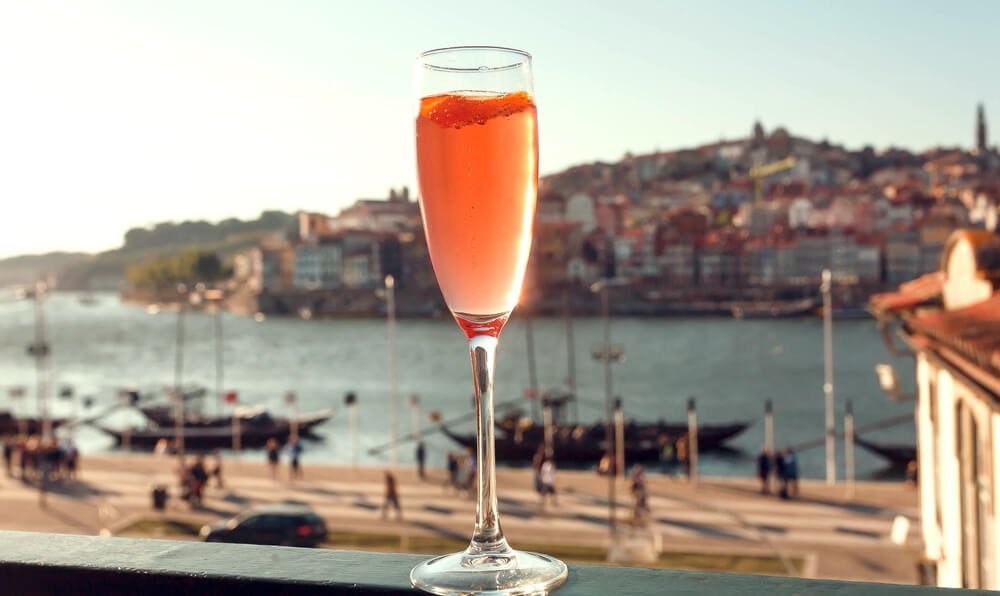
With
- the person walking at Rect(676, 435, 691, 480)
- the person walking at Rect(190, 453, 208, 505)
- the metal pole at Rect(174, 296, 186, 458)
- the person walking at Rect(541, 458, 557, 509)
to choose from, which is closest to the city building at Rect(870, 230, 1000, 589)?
the person walking at Rect(541, 458, 557, 509)

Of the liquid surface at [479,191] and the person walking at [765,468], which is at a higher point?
the liquid surface at [479,191]

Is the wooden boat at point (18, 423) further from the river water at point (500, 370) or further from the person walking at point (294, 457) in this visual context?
the person walking at point (294, 457)

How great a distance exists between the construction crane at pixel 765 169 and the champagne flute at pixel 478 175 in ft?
297

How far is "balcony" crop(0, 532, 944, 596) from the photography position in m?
0.53

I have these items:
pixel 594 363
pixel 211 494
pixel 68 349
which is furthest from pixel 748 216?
pixel 211 494

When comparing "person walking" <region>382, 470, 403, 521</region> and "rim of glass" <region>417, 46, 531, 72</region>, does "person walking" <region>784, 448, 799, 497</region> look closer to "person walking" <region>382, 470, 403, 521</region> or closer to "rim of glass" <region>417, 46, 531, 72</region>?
"person walking" <region>382, 470, 403, 521</region>

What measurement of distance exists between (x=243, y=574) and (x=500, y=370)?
4134cm

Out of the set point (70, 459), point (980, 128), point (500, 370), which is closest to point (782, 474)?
point (70, 459)

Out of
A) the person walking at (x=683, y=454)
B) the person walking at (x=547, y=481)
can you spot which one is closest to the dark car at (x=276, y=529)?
the person walking at (x=547, y=481)

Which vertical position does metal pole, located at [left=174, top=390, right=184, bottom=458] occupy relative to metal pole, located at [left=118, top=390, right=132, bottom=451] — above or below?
above

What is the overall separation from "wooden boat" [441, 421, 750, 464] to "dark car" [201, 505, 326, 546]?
1278cm

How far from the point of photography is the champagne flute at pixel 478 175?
782 mm

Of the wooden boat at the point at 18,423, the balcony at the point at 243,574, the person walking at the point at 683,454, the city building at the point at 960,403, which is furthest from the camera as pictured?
the wooden boat at the point at 18,423

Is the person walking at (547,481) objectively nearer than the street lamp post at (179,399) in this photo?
Yes
